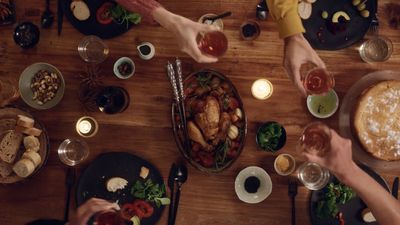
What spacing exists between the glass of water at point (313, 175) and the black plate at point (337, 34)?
681 mm

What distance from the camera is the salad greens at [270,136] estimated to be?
2348mm

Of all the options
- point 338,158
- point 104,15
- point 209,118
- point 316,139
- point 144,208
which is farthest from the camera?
point 104,15

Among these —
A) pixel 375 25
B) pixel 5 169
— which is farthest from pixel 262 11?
pixel 5 169

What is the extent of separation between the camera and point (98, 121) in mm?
2494

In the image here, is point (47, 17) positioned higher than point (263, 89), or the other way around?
point (47, 17)

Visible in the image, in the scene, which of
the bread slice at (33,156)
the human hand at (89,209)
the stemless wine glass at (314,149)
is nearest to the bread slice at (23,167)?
the bread slice at (33,156)

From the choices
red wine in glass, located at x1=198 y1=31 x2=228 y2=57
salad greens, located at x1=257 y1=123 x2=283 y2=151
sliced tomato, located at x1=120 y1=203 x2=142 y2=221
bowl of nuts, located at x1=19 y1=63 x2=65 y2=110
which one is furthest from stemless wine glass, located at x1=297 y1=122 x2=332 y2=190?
bowl of nuts, located at x1=19 y1=63 x2=65 y2=110

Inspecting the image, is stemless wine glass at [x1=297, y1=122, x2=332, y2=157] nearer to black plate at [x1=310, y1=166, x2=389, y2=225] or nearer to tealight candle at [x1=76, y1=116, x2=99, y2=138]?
black plate at [x1=310, y1=166, x2=389, y2=225]

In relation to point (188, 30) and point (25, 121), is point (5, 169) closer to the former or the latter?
A: point (25, 121)

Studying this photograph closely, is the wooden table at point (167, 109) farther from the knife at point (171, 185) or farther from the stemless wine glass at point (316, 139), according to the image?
the stemless wine glass at point (316, 139)

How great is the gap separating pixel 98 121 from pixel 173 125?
0.47 meters

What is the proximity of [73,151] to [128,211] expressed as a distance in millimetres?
487

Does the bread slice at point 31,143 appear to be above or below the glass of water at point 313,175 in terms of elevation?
above

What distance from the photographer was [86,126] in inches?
97.7
